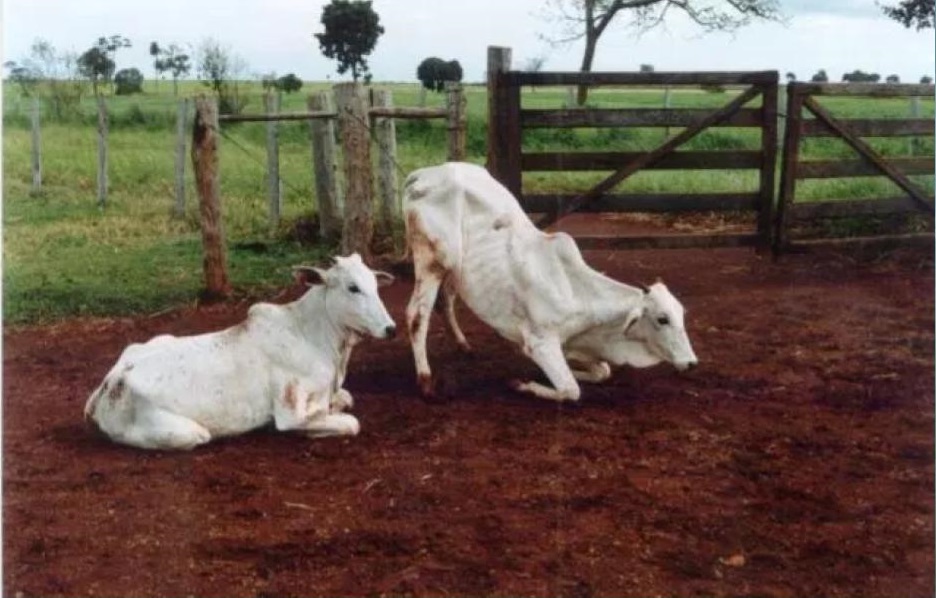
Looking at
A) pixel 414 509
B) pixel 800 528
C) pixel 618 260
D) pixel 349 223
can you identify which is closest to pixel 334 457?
pixel 414 509

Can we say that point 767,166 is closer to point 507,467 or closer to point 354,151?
point 354,151

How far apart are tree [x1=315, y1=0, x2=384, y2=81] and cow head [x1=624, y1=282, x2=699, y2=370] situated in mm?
1912

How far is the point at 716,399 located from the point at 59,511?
3.40m

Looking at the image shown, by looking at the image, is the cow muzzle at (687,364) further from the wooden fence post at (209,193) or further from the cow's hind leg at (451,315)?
the wooden fence post at (209,193)

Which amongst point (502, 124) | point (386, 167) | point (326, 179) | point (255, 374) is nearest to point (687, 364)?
point (255, 374)

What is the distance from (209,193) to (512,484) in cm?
415

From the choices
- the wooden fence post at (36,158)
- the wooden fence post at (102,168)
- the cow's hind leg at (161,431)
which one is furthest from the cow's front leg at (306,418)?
the wooden fence post at (102,168)

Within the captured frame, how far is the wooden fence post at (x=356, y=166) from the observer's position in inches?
345

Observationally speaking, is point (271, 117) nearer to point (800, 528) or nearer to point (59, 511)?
point (59, 511)

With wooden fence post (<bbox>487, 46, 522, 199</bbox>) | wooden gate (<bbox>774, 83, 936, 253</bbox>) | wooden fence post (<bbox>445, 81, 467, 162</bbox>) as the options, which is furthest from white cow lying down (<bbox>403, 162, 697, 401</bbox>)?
wooden gate (<bbox>774, 83, 936, 253</bbox>)

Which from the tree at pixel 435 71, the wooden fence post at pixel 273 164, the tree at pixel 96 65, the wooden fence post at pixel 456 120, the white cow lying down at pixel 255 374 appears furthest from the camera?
the wooden fence post at pixel 273 164

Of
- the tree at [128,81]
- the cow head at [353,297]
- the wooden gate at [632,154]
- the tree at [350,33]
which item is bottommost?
the cow head at [353,297]

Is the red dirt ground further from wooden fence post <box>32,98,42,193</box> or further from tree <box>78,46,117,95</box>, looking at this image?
wooden fence post <box>32,98,42,193</box>

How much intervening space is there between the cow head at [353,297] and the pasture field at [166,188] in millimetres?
2382
